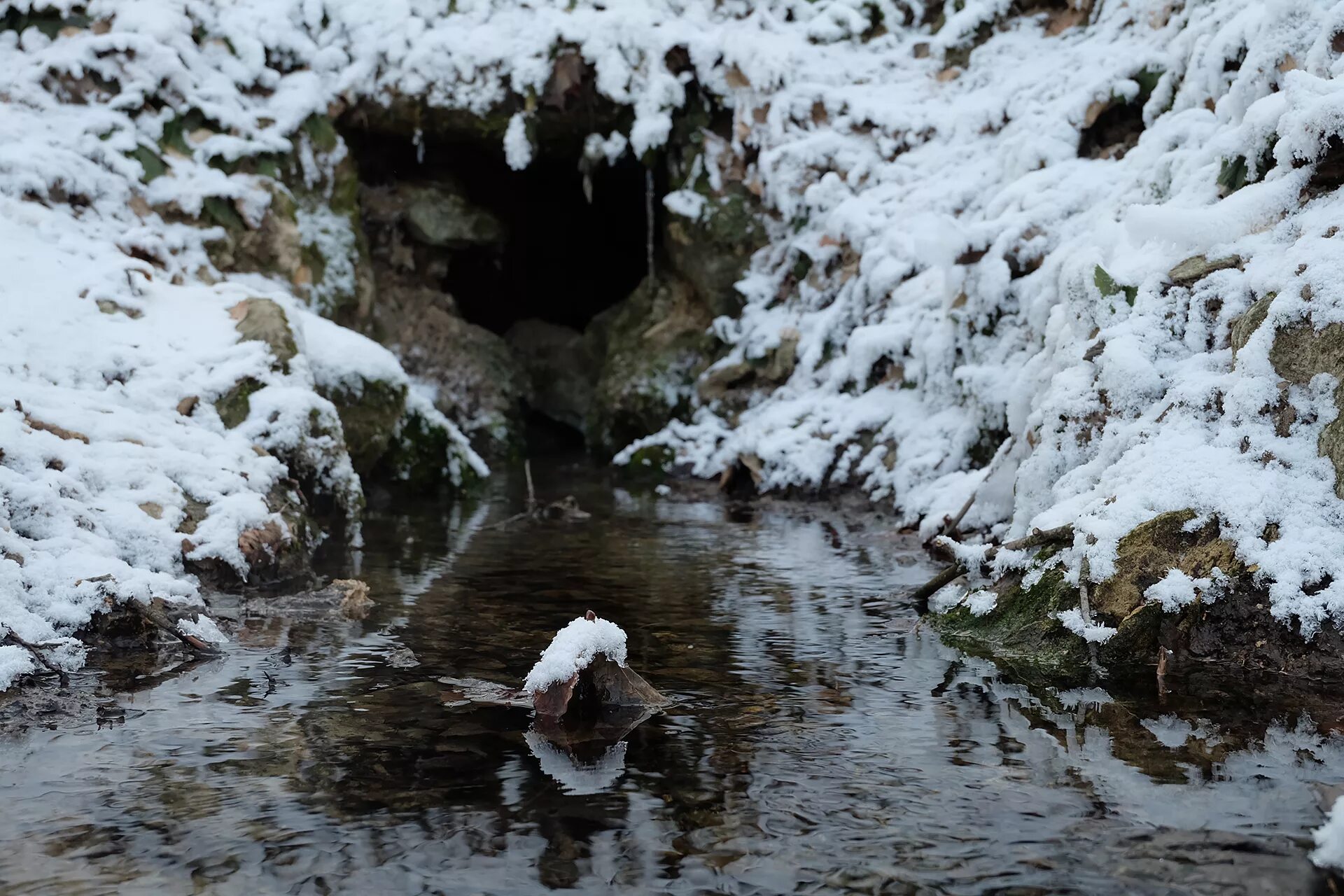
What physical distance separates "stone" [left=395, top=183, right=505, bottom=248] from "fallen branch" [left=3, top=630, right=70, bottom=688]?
10468mm

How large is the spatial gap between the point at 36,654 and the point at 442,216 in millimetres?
10737

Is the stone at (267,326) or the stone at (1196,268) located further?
the stone at (267,326)

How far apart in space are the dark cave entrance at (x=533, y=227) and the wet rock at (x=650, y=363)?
1.41m

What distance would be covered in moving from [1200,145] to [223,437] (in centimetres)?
649

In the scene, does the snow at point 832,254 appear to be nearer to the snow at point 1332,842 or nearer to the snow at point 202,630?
the snow at point 202,630

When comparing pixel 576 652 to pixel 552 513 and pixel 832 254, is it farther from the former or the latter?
pixel 832 254

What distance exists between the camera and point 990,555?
543cm

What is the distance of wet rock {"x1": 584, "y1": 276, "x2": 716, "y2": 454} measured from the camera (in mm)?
13188

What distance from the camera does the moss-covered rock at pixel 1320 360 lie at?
437cm

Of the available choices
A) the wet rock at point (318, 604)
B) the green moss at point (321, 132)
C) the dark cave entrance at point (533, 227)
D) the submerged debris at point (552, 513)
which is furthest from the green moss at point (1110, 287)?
the green moss at point (321, 132)

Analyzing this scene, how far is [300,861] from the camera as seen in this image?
2791 millimetres

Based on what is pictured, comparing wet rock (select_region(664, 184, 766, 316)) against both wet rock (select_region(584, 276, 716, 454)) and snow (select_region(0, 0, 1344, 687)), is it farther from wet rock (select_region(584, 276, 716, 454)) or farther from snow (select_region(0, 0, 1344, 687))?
wet rock (select_region(584, 276, 716, 454))

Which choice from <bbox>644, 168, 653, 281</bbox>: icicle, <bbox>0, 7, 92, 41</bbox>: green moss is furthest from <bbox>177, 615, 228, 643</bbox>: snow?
<bbox>644, 168, 653, 281</bbox>: icicle

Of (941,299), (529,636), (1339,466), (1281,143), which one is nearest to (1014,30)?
(941,299)
